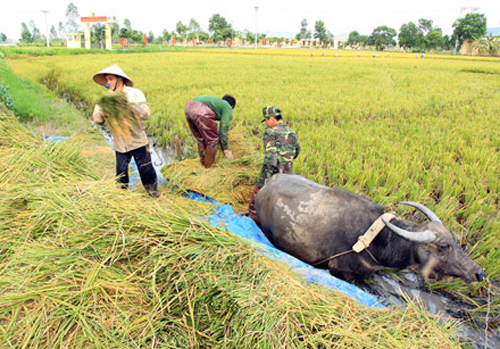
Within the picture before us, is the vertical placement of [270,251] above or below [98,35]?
below

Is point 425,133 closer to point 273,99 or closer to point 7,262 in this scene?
point 273,99

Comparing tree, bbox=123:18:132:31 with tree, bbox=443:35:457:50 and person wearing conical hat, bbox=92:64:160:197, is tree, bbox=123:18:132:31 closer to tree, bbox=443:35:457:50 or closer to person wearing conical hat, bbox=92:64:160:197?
tree, bbox=443:35:457:50

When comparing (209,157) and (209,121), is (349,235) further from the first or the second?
(209,121)

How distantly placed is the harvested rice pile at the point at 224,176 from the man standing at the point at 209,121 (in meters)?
0.15

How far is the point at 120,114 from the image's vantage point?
8.78 ft

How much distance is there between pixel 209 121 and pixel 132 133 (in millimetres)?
1080

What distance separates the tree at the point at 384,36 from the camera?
59156 millimetres

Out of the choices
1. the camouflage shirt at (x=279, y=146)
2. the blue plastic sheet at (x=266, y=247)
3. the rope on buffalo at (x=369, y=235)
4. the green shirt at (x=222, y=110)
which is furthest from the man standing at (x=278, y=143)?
the rope on buffalo at (x=369, y=235)

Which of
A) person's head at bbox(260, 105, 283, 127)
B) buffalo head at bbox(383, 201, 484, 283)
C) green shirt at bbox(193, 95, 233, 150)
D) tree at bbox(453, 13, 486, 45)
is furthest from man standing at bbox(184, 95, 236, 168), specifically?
tree at bbox(453, 13, 486, 45)

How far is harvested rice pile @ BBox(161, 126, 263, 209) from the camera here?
3480 mm

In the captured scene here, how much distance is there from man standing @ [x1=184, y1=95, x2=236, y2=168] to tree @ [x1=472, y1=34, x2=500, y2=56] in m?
50.7

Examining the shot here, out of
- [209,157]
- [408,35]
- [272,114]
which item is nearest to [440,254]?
[272,114]

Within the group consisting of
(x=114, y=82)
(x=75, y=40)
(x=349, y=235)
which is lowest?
(x=349, y=235)

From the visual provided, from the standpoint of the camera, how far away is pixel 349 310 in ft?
5.04
